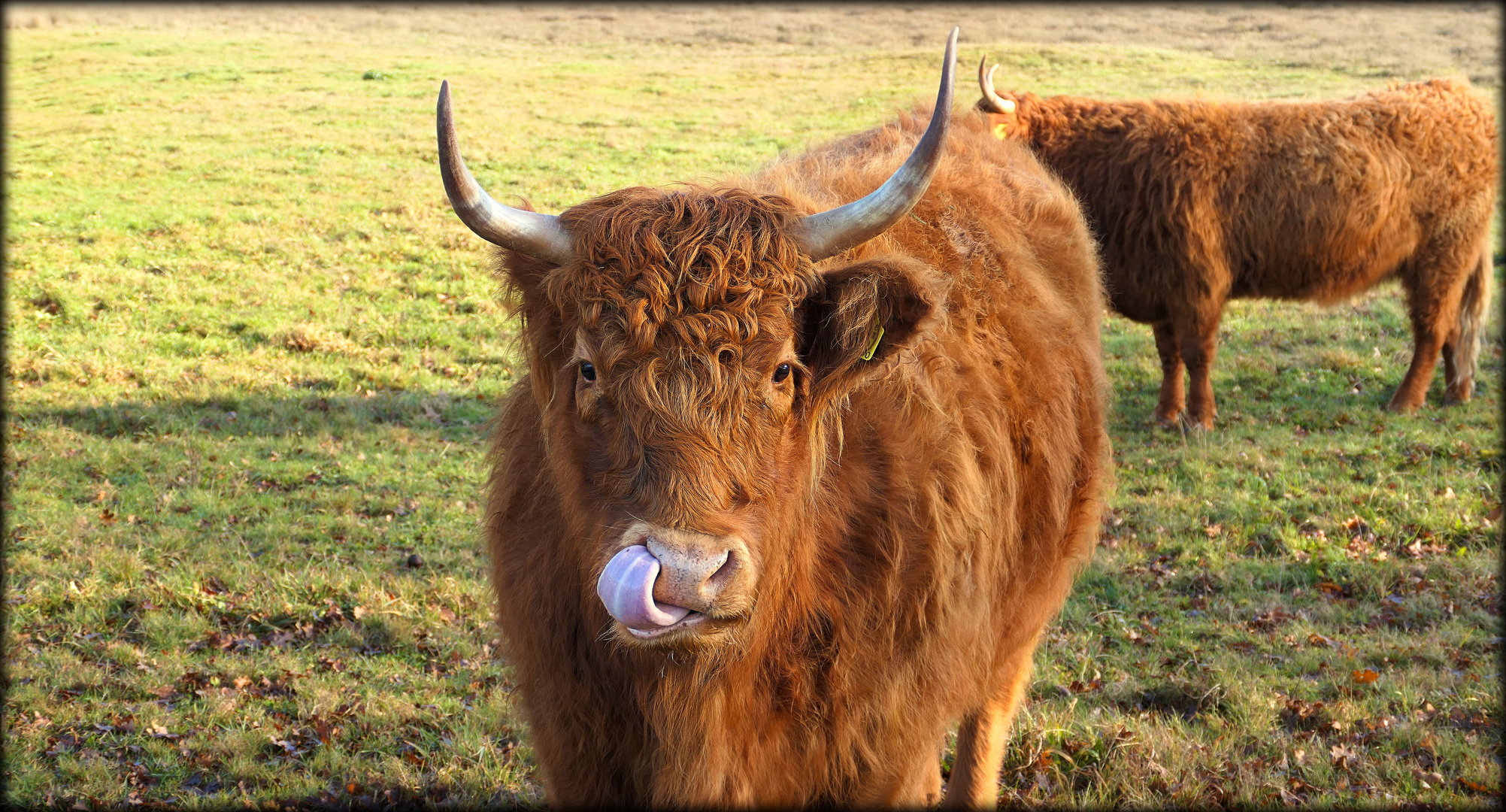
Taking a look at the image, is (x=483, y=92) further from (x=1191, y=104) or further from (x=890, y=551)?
(x=890, y=551)

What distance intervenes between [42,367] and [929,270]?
9629 mm

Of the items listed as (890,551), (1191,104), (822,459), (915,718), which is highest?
(1191,104)

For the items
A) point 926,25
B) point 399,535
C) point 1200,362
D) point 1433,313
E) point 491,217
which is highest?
point 926,25

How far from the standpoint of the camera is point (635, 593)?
7.74 ft

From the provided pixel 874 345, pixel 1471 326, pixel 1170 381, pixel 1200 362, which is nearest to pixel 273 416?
pixel 874 345

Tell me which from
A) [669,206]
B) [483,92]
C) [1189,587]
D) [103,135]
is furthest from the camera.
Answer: [483,92]

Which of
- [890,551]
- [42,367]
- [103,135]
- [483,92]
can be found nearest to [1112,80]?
[483,92]

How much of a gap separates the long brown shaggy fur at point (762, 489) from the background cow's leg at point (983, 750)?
1.98 feet

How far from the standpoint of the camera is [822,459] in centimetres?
314

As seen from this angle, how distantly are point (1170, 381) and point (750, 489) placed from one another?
27.9 feet

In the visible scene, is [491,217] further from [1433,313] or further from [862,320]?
[1433,313]

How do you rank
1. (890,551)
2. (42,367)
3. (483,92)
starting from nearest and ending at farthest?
(890,551) → (42,367) → (483,92)

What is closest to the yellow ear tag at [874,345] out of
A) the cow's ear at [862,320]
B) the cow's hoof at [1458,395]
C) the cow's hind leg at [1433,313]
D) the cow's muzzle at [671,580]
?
the cow's ear at [862,320]

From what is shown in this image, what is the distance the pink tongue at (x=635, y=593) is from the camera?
7.75 feet
